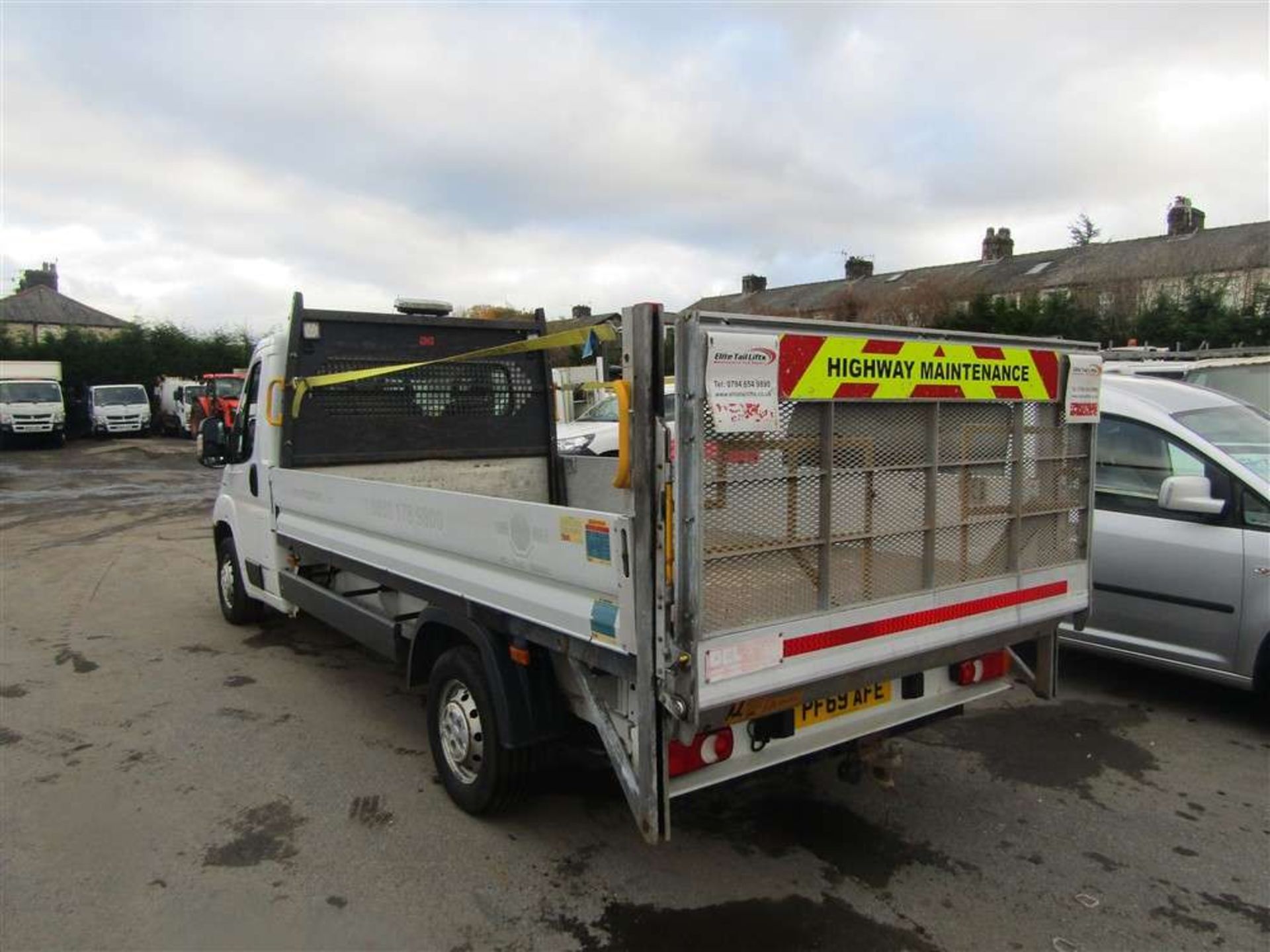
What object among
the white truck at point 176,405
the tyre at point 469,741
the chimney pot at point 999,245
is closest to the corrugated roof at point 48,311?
the white truck at point 176,405

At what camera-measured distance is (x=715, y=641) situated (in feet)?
8.80

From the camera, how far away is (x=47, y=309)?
171 ft

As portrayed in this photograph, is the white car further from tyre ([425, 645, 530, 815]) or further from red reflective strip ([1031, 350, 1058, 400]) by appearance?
red reflective strip ([1031, 350, 1058, 400])

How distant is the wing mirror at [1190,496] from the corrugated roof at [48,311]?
180 feet

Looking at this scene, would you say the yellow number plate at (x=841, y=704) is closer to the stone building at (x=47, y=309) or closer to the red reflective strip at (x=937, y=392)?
the red reflective strip at (x=937, y=392)

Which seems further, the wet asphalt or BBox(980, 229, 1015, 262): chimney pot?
BBox(980, 229, 1015, 262): chimney pot

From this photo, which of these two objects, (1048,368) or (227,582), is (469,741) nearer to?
(1048,368)

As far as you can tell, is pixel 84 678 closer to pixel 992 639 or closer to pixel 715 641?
pixel 715 641

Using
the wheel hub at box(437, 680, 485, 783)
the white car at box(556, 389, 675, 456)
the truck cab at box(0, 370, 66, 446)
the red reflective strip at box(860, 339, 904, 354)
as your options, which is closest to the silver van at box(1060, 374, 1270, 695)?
the red reflective strip at box(860, 339, 904, 354)

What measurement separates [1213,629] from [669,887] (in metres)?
3.51

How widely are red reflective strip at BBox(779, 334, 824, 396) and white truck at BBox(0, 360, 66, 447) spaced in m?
30.2

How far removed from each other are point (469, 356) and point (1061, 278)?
101 feet

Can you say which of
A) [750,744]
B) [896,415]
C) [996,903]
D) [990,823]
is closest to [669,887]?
[750,744]

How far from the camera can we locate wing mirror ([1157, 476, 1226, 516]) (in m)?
4.70
